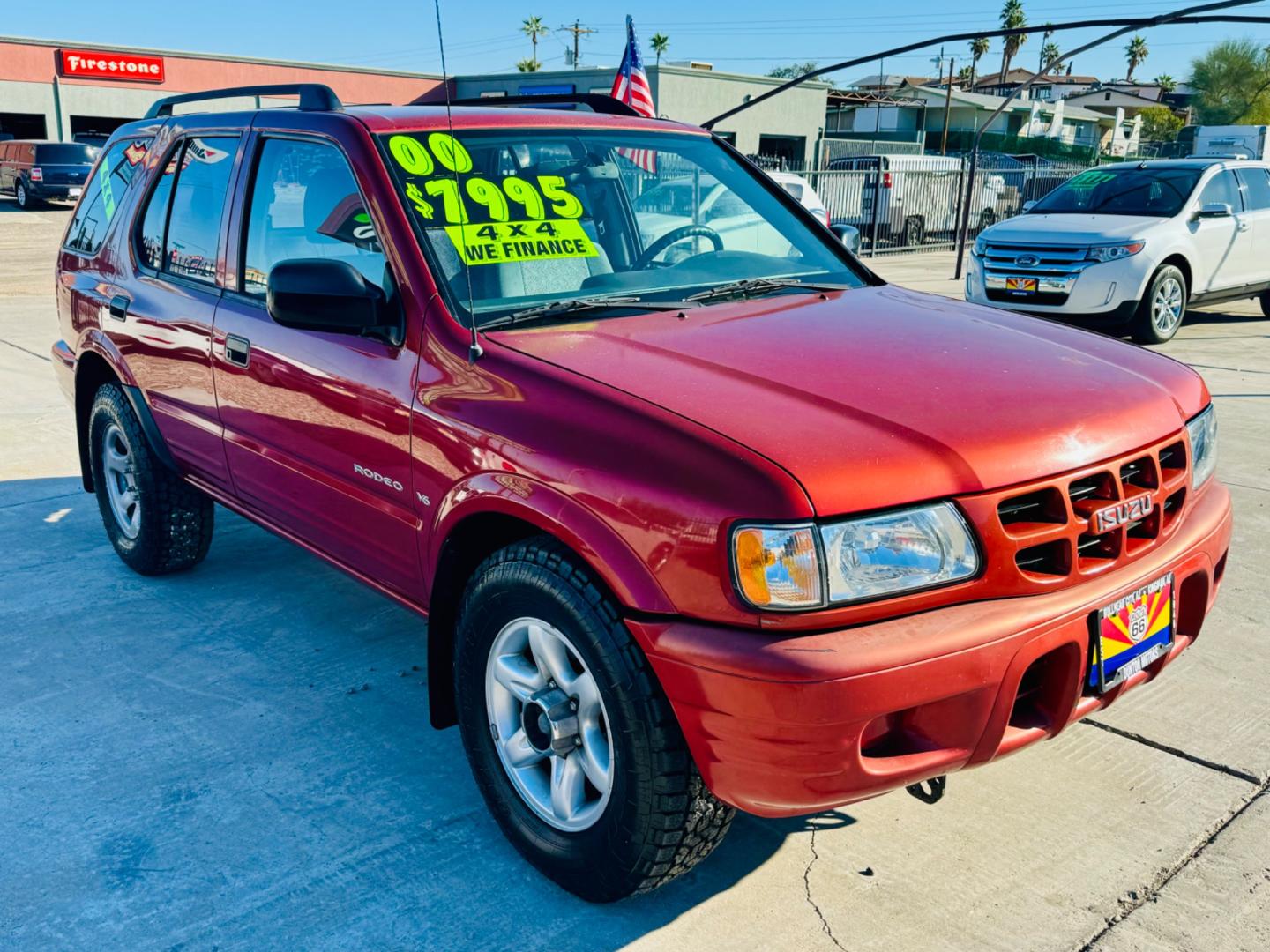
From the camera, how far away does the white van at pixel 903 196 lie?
2059 cm

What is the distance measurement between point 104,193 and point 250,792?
2.95 metres

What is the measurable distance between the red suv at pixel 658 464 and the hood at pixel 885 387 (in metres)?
0.01

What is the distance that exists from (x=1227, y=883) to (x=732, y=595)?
5.02 ft

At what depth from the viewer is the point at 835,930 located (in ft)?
8.50

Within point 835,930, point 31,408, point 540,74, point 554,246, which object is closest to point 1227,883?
point 835,930

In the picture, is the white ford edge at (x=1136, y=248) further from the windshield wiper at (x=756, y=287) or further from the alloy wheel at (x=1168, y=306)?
the windshield wiper at (x=756, y=287)

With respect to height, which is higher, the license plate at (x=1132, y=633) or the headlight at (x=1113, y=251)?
the headlight at (x=1113, y=251)

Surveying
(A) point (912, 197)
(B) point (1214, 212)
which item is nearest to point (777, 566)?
(B) point (1214, 212)

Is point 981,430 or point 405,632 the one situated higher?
point 981,430

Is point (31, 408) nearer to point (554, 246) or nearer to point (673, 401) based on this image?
point (554, 246)

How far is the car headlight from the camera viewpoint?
7.22ft

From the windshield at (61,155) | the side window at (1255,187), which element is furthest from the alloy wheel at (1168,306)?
the windshield at (61,155)

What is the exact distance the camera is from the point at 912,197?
2138 centimetres

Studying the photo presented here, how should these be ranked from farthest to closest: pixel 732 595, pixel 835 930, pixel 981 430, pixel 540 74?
pixel 540 74
pixel 835 930
pixel 981 430
pixel 732 595
